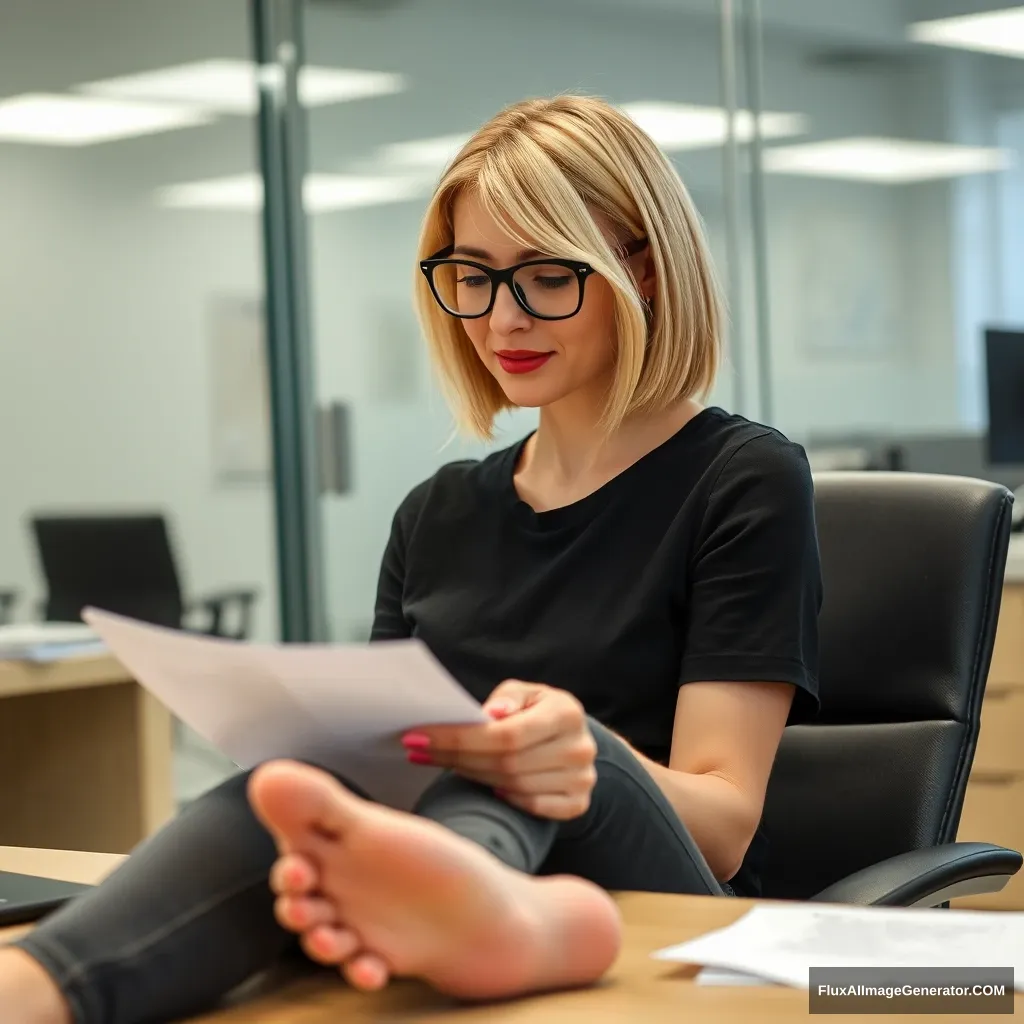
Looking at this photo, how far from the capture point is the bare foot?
2.29 feet

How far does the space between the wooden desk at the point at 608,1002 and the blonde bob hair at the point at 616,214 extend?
2.26ft

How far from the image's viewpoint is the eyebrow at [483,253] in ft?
4.69

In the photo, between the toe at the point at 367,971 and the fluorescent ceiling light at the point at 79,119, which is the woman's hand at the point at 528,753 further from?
the fluorescent ceiling light at the point at 79,119

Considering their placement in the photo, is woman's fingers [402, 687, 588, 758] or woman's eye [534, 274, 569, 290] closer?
woman's fingers [402, 687, 588, 758]

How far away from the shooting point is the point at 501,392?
66.2 inches

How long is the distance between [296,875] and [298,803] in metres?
0.03

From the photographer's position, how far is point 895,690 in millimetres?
1515

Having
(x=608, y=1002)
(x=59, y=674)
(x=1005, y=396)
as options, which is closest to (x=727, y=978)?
(x=608, y=1002)

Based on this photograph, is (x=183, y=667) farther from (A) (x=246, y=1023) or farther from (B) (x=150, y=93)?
(B) (x=150, y=93)

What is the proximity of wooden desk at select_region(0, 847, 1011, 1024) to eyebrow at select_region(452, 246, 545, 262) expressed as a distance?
72cm

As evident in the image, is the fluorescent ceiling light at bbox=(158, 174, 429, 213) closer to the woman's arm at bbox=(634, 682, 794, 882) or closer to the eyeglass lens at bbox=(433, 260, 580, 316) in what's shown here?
the eyeglass lens at bbox=(433, 260, 580, 316)

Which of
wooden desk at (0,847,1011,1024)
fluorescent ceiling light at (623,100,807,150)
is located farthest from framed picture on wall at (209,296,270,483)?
wooden desk at (0,847,1011,1024)

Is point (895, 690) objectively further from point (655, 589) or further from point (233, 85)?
point (233, 85)

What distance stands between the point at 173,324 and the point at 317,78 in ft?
2.63
